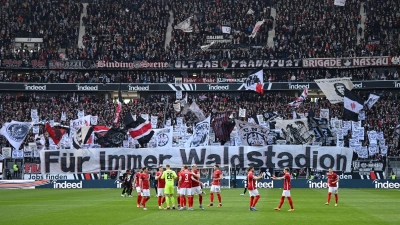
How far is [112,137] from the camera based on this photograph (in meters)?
59.8

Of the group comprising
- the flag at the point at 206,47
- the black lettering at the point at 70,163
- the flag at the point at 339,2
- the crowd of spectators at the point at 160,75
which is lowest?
the black lettering at the point at 70,163

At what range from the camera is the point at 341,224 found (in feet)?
80.9

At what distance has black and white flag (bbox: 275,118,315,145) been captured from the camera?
57906 millimetres

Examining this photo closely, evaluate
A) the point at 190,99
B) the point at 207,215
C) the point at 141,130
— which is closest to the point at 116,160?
the point at 141,130

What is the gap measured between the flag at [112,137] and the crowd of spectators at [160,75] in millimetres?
27065

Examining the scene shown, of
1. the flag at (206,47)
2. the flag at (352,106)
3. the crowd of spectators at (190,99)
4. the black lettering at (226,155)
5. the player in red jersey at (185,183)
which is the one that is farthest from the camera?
the flag at (206,47)

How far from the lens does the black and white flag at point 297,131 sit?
57.9 metres

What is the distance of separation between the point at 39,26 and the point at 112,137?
36.9 m

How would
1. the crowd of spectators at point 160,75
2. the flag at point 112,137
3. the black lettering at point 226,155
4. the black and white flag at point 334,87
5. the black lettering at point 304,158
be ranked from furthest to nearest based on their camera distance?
the crowd of spectators at point 160,75, the black and white flag at point 334,87, the flag at point 112,137, the black lettering at point 304,158, the black lettering at point 226,155

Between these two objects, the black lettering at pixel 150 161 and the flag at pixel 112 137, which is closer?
the black lettering at pixel 150 161

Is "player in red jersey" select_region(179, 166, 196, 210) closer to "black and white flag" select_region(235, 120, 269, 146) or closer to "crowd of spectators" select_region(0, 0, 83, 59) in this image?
"black and white flag" select_region(235, 120, 269, 146)

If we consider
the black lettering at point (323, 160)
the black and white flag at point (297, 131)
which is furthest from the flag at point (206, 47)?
the black lettering at point (323, 160)

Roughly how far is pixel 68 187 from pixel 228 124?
15.7m

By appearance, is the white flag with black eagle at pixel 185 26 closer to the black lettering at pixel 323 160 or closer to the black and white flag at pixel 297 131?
the black and white flag at pixel 297 131
